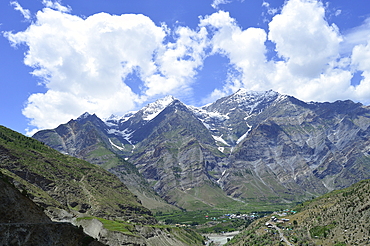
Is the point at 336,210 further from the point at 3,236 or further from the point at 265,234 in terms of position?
the point at 3,236

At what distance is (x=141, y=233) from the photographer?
655 feet

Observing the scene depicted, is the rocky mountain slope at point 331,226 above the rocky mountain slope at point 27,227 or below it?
above

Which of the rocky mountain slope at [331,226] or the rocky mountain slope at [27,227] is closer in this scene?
the rocky mountain slope at [27,227]

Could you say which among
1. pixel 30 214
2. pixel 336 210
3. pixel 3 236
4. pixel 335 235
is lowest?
pixel 3 236

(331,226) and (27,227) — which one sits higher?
(331,226)

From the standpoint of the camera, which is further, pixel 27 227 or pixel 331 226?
pixel 331 226

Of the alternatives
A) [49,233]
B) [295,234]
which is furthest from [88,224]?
[49,233]

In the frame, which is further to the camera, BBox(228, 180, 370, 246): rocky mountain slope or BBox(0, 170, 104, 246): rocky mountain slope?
BBox(228, 180, 370, 246): rocky mountain slope

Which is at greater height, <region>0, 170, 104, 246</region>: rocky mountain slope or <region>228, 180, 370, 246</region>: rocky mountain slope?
<region>228, 180, 370, 246</region>: rocky mountain slope

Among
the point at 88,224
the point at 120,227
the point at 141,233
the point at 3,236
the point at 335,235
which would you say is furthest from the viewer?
the point at 141,233

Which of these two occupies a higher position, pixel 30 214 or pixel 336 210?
pixel 336 210

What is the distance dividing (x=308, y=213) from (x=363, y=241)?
187 feet

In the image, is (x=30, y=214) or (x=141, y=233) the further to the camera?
(x=141, y=233)

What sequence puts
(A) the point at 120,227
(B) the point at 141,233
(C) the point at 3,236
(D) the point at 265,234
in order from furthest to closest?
(B) the point at 141,233 < (A) the point at 120,227 < (D) the point at 265,234 < (C) the point at 3,236
